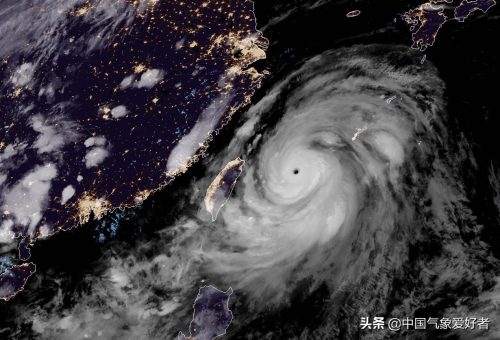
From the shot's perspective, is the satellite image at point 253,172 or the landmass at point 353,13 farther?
the landmass at point 353,13

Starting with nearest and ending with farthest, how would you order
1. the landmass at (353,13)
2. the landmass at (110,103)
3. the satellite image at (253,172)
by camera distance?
the satellite image at (253,172) < the landmass at (110,103) < the landmass at (353,13)

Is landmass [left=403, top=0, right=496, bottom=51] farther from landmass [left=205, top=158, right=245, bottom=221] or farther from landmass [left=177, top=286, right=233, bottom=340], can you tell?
landmass [left=177, top=286, right=233, bottom=340]

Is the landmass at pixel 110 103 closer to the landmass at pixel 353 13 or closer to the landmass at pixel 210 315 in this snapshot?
the landmass at pixel 353 13

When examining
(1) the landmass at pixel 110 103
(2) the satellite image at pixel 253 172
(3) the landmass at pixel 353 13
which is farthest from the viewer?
(3) the landmass at pixel 353 13

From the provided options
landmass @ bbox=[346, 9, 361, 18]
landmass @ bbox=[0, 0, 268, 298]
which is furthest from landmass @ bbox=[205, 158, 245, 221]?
landmass @ bbox=[346, 9, 361, 18]

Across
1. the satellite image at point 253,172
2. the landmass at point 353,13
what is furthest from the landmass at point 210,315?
the landmass at point 353,13

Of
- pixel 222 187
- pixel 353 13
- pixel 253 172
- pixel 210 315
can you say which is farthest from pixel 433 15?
pixel 210 315

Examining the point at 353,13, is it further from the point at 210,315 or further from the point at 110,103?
the point at 210,315
